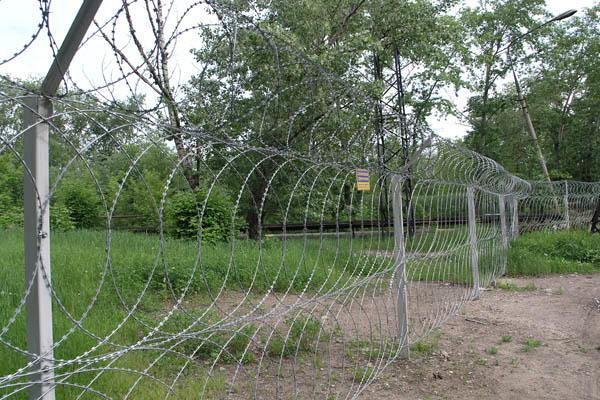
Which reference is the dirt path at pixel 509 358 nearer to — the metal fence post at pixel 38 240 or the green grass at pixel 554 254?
the green grass at pixel 554 254

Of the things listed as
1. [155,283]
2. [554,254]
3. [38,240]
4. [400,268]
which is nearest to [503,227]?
[554,254]

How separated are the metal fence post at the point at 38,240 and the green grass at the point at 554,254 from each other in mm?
8809

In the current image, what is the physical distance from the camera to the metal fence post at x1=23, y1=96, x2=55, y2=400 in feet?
4.42

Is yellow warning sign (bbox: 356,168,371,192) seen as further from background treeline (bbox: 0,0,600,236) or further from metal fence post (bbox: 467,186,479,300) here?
metal fence post (bbox: 467,186,479,300)

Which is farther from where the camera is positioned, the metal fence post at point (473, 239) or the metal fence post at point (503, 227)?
the metal fence post at point (503, 227)

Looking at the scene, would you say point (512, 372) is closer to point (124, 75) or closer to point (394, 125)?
point (394, 125)

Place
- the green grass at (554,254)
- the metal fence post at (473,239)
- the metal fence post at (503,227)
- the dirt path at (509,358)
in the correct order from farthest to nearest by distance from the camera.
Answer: the green grass at (554,254)
the metal fence post at (503,227)
the metal fence post at (473,239)
the dirt path at (509,358)

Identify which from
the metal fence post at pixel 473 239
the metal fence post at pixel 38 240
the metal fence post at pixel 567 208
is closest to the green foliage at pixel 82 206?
the metal fence post at pixel 38 240

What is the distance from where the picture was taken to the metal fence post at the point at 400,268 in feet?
13.2

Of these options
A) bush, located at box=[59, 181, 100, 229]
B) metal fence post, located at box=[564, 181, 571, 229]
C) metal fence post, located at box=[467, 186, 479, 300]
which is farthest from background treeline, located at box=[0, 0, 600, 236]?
metal fence post, located at box=[564, 181, 571, 229]

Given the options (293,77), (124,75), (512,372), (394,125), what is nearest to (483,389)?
(512,372)

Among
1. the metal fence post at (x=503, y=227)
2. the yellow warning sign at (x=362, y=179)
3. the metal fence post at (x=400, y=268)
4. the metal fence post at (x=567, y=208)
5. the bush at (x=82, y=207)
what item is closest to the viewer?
the bush at (x=82, y=207)

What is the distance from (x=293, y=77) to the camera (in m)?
8.74

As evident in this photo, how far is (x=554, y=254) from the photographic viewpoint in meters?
9.98
